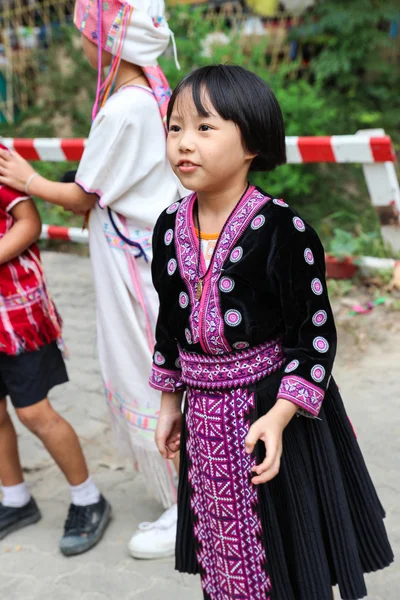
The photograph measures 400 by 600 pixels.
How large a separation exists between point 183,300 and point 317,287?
303 millimetres

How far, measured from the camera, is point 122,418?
9.03 feet

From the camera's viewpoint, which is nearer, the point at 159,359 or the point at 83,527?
the point at 159,359

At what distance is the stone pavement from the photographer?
8.59 feet

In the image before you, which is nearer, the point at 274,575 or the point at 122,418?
the point at 274,575

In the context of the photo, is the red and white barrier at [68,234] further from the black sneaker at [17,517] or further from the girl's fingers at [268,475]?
the girl's fingers at [268,475]

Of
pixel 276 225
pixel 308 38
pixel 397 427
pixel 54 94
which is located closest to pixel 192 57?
pixel 308 38

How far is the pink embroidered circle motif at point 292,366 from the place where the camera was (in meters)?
1.64

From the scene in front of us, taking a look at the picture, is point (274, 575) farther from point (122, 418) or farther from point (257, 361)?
point (122, 418)

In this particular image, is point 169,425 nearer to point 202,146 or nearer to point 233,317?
point 233,317

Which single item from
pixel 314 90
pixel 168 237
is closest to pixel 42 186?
pixel 168 237

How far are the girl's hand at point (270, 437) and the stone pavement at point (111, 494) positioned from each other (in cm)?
108

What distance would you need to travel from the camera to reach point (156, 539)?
275cm

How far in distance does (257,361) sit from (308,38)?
6.78m

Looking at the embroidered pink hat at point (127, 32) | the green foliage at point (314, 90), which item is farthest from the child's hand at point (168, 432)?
the green foliage at point (314, 90)
